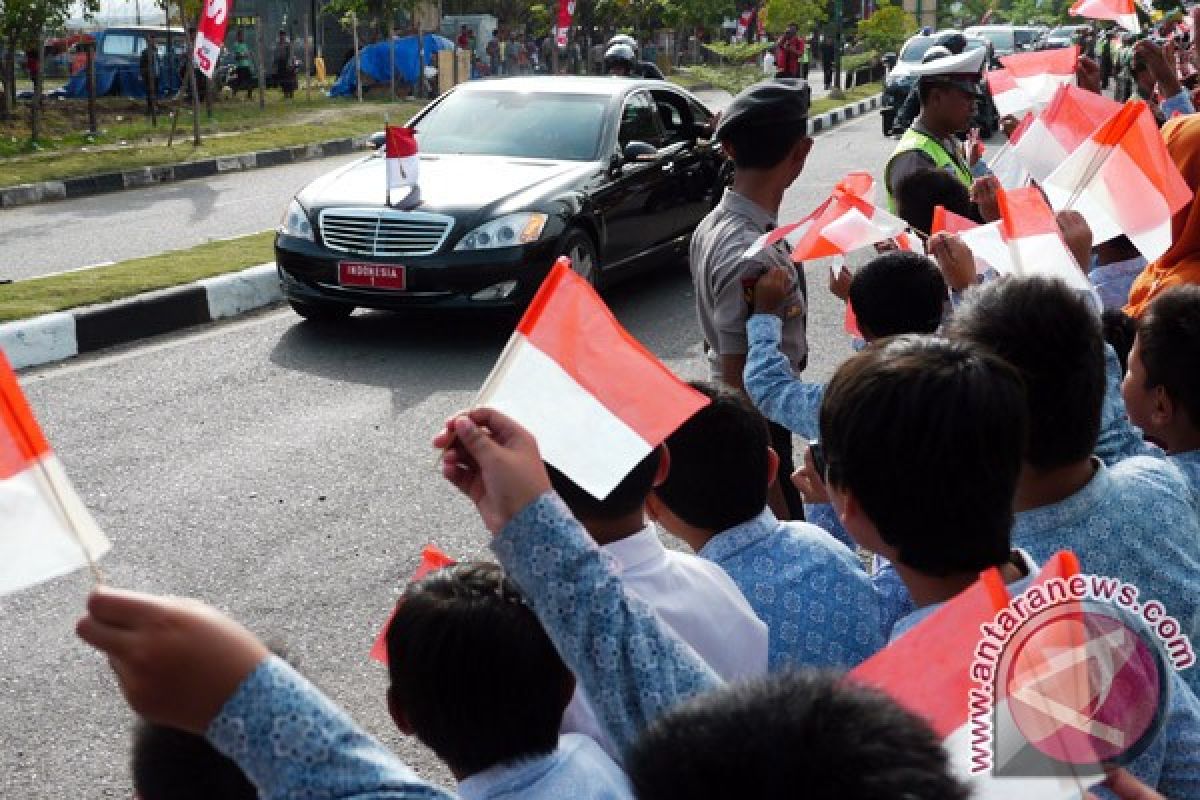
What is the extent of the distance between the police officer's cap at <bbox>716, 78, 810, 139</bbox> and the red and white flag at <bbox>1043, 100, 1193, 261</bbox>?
73 centimetres

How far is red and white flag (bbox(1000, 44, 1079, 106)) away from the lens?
576 centimetres

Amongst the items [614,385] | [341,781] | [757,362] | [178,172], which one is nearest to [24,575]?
[341,781]

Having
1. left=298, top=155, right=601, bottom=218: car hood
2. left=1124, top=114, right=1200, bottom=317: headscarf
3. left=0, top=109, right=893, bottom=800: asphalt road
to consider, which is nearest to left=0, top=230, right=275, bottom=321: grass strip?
left=0, top=109, right=893, bottom=800: asphalt road

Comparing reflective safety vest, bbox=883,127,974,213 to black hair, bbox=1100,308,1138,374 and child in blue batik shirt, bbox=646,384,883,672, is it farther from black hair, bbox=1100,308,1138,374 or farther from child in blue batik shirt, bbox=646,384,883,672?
child in blue batik shirt, bbox=646,384,883,672

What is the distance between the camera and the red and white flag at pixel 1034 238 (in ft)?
10.2

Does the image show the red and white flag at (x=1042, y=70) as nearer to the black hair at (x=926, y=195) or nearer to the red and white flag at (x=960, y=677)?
the black hair at (x=926, y=195)

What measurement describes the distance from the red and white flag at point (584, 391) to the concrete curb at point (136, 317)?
624 centimetres

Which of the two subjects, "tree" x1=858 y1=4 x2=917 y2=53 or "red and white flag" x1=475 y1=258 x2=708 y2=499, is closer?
"red and white flag" x1=475 y1=258 x2=708 y2=499

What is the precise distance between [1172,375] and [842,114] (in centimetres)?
2498

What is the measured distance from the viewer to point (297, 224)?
8172 mm

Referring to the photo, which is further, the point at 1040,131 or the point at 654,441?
the point at 1040,131

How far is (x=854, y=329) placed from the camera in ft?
11.6

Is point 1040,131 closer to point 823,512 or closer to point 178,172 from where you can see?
point 823,512

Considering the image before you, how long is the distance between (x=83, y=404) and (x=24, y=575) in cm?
560
